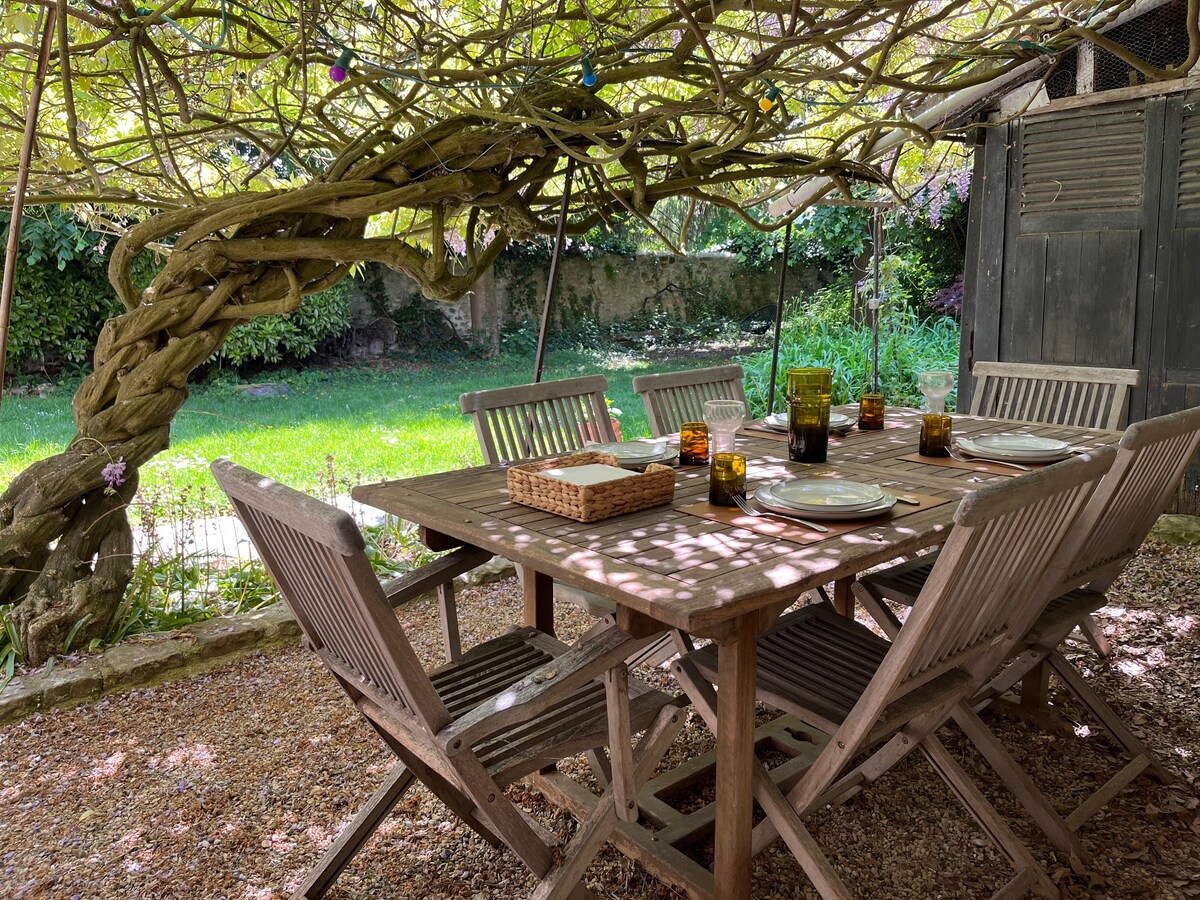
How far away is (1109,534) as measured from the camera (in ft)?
7.35

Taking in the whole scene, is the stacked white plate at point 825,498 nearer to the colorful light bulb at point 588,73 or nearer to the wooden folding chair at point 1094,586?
the wooden folding chair at point 1094,586

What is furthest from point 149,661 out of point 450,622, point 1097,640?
point 1097,640

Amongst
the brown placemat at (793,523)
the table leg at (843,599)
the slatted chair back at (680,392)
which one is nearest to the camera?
the brown placemat at (793,523)

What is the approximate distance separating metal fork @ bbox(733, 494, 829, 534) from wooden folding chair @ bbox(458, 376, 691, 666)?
694mm

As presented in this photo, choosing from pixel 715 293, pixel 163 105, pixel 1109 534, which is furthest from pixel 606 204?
pixel 715 293

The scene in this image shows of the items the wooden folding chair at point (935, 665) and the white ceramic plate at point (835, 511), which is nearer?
the wooden folding chair at point (935, 665)

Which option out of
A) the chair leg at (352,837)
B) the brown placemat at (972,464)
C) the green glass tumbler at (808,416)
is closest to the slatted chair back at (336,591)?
the chair leg at (352,837)

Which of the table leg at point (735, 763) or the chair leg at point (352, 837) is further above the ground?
the table leg at point (735, 763)

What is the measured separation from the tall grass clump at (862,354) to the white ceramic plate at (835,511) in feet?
15.4

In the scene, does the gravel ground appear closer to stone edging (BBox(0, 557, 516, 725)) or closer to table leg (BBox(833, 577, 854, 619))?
stone edging (BBox(0, 557, 516, 725))

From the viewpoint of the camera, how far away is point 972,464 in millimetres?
2494

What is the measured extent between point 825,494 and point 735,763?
66cm

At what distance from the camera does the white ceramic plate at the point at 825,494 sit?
78.5 inches

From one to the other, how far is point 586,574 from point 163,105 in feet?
10.9
